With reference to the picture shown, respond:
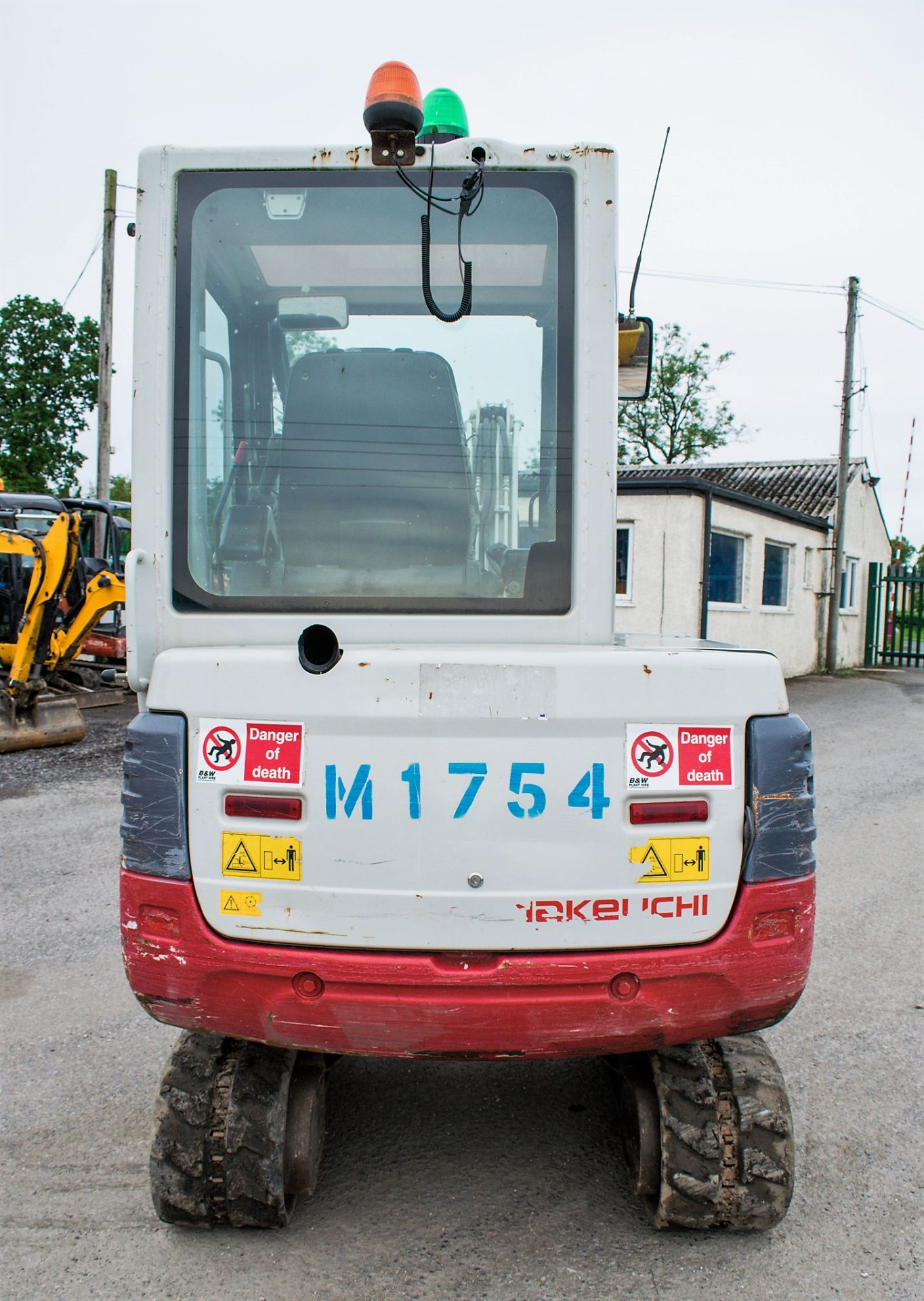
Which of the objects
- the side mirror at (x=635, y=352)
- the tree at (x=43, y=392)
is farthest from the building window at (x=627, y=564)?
the tree at (x=43, y=392)

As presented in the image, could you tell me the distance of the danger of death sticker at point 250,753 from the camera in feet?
7.48

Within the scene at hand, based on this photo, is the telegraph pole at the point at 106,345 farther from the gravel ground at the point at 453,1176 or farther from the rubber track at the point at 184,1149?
the rubber track at the point at 184,1149

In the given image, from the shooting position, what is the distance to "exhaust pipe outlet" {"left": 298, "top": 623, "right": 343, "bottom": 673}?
2242 millimetres

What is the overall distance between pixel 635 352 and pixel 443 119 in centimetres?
81

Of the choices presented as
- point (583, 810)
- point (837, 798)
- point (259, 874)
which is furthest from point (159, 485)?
point (837, 798)

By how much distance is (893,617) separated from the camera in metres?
28.2

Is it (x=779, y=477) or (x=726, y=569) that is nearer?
(x=726, y=569)

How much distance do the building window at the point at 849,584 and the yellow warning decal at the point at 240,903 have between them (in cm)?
2557

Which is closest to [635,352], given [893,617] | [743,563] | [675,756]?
[675,756]

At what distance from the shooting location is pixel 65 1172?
2885mm

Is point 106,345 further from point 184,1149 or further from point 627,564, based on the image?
point 184,1149

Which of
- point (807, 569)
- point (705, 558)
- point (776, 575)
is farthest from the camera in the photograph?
point (807, 569)

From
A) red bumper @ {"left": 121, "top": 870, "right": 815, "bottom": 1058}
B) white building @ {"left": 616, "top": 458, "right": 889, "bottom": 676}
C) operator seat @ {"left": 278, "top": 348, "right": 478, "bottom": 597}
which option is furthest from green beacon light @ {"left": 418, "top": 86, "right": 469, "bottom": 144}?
white building @ {"left": 616, "top": 458, "right": 889, "bottom": 676}

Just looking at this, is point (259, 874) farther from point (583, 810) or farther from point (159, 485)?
point (159, 485)
